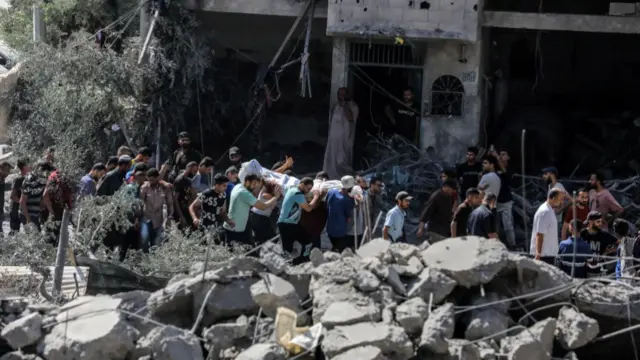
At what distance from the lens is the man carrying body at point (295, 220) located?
44.8ft

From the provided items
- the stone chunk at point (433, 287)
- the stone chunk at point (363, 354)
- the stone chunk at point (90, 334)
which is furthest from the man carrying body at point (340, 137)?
the stone chunk at point (363, 354)

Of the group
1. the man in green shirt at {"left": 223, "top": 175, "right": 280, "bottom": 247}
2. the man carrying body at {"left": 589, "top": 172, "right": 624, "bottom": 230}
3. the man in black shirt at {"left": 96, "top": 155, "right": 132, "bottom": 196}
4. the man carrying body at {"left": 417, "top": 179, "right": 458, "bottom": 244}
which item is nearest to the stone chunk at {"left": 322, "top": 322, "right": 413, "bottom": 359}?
the man in green shirt at {"left": 223, "top": 175, "right": 280, "bottom": 247}

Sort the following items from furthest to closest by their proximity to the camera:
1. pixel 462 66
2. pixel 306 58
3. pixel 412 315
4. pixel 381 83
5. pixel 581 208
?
pixel 381 83 < pixel 462 66 < pixel 306 58 < pixel 581 208 < pixel 412 315

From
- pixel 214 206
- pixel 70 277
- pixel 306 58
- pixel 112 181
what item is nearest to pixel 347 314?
pixel 70 277

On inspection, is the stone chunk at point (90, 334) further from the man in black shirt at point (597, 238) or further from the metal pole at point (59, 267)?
the man in black shirt at point (597, 238)

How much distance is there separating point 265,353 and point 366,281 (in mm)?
1019

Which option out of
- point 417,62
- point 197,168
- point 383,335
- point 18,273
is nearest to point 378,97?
point 417,62

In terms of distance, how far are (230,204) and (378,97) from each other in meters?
7.43

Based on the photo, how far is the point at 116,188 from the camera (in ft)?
47.5

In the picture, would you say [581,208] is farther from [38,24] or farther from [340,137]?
[38,24]

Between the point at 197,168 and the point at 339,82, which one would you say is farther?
the point at 339,82

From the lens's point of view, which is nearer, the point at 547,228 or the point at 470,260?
the point at 470,260

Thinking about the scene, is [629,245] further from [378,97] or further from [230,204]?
[378,97]

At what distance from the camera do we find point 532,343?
9805 millimetres
